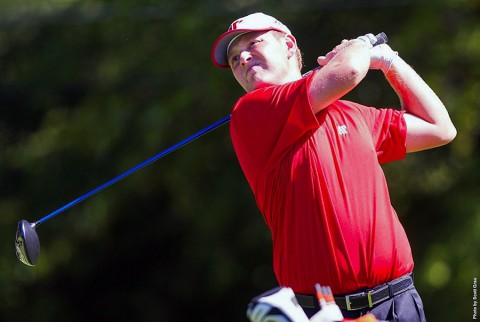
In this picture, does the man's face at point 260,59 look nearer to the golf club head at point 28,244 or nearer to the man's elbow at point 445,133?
the man's elbow at point 445,133

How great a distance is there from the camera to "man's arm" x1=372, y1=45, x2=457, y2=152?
4.13 metres

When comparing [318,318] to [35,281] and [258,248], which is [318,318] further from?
[35,281]

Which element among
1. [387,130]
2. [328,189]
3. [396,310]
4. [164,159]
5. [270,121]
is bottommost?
[396,310]

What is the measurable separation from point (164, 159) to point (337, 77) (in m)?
5.38

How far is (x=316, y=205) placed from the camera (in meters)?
3.70

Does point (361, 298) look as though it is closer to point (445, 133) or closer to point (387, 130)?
point (387, 130)

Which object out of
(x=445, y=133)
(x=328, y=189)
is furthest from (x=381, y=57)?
(x=328, y=189)

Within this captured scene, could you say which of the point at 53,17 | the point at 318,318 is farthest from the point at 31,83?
the point at 318,318

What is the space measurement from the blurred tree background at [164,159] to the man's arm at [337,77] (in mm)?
4382

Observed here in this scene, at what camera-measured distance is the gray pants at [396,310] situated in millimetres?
3695

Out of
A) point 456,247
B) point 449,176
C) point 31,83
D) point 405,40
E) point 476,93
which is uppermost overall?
point 31,83

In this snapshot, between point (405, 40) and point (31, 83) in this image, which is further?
point (31, 83)

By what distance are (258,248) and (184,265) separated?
846 mm

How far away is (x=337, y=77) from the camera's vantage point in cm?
367
